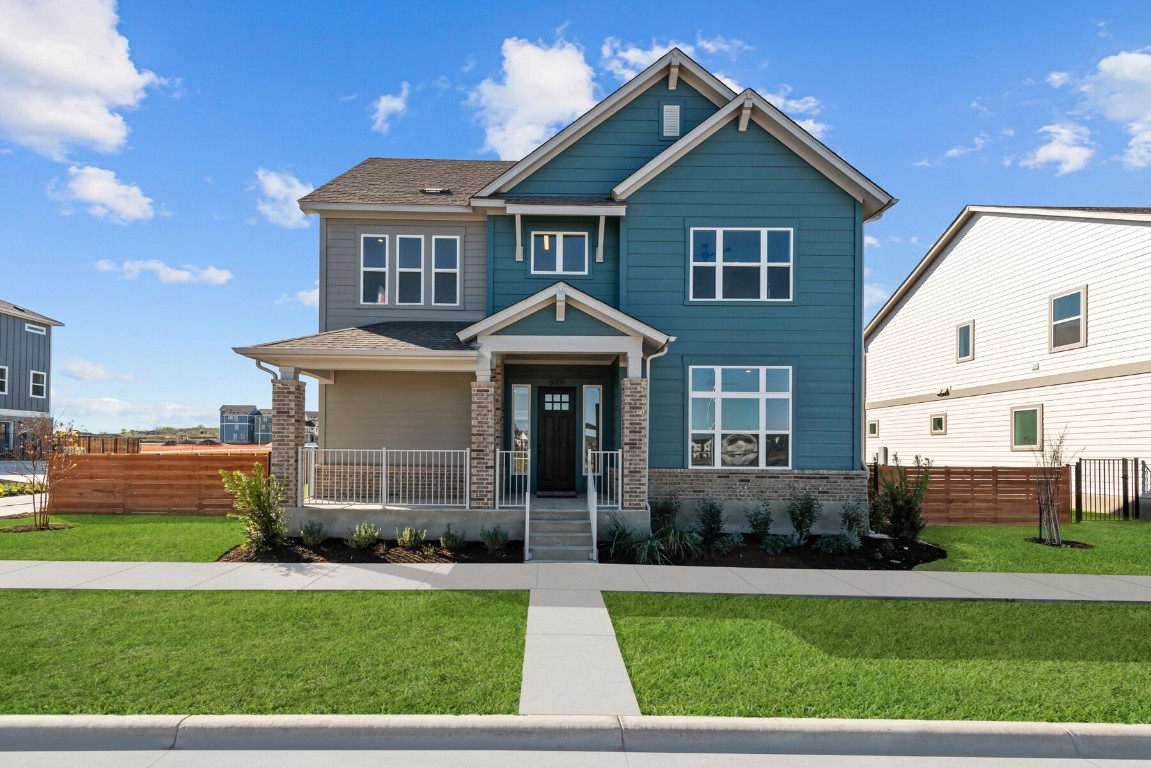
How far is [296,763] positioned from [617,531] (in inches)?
293

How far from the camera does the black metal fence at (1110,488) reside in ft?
52.8

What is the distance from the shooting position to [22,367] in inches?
1330

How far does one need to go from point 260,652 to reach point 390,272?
10165 millimetres

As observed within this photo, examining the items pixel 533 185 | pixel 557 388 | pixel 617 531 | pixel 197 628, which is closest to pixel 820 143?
pixel 533 185

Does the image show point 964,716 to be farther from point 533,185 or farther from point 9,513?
point 9,513

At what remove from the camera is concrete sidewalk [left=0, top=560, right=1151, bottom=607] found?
874 cm

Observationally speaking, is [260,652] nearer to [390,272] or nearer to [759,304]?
[390,272]

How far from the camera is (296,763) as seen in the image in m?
4.41

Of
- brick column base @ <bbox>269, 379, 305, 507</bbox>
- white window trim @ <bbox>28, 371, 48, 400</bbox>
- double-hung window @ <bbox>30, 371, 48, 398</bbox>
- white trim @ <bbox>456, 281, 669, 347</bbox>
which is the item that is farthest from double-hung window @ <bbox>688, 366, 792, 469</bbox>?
double-hung window @ <bbox>30, 371, 48, 398</bbox>

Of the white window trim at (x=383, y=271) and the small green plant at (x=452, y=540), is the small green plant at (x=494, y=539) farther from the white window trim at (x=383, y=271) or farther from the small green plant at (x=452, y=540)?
the white window trim at (x=383, y=271)

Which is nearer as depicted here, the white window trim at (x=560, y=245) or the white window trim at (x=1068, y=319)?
the white window trim at (x=560, y=245)

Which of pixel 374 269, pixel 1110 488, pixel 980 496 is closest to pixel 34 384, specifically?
pixel 374 269

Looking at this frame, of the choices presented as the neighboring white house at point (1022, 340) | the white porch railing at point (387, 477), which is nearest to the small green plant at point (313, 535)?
the white porch railing at point (387, 477)

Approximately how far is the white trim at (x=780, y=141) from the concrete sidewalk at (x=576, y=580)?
749 cm
